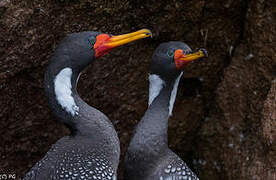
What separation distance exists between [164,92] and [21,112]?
3.77 ft

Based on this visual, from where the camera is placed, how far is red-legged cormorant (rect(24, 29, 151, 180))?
266 centimetres

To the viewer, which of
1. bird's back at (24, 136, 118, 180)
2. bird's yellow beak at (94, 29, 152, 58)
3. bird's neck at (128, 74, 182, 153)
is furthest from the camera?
bird's neck at (128, 74, 182, 153)

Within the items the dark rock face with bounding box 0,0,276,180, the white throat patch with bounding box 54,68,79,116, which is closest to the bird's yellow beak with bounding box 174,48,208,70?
the dark rock face with bounding box 0,0,276,180

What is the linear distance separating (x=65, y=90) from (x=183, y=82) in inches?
62.1

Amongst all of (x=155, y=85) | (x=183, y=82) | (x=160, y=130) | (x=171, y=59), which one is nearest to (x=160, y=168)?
(x=160, y=130)

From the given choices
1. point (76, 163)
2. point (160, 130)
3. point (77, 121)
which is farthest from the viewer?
point (160, 130)

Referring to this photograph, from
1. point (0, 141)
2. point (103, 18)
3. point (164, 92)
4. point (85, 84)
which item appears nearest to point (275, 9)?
point (164, 92)

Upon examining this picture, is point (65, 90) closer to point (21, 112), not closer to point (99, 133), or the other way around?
point (99, 133)

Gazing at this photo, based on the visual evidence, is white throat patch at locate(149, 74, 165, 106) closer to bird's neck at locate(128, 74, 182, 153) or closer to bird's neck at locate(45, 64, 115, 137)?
bird's neck at locate(128, 74, 182, 153)

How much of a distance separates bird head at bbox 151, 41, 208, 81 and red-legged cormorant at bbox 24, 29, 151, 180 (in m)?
0.28

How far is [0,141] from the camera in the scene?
3.21 m

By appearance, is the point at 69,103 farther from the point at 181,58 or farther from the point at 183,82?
the point at 183,82

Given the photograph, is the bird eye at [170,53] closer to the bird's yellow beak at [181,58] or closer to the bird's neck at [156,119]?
the bird's yellow beak at [181,58]

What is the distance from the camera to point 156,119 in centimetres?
310
